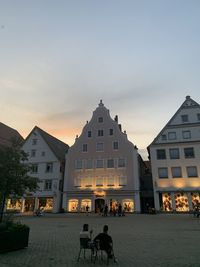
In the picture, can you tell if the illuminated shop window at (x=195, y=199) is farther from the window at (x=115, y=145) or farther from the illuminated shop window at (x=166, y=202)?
the window at (x=115, y=145)

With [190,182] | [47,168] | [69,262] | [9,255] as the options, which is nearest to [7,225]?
[9,255]

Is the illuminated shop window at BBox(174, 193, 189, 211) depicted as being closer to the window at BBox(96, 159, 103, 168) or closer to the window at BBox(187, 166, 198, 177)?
the window at BBox(187, 166, 198, 177)

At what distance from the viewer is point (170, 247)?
1108cm

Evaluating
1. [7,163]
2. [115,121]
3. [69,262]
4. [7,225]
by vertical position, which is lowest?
[69,262]

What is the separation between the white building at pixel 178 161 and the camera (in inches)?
1499

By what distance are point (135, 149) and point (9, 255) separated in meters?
34.6

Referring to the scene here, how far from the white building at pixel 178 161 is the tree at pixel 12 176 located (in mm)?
28007

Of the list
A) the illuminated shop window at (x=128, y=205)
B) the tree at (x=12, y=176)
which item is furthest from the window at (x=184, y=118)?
the tree at (x=12, y=176)

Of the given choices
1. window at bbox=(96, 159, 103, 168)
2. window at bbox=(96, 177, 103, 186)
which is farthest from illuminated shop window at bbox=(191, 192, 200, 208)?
window at bbox=(96, 159, 103, 168)

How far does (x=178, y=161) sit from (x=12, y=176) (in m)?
30.8

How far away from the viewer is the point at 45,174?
4656 cm

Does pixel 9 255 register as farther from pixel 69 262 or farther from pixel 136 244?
pixel 136 244

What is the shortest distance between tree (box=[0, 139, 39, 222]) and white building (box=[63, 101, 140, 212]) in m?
27.3

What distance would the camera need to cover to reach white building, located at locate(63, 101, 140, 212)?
41.2 meters
